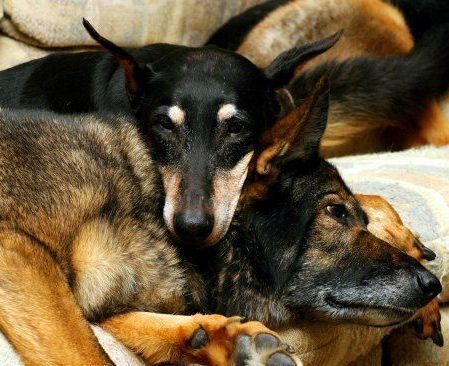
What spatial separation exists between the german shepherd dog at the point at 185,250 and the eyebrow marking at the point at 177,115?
128 mm

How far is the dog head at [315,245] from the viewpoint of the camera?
1446 mm

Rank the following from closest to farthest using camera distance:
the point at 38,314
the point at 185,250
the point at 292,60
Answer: the point at 38,314 < the point at 185,250 < the point at 292,60

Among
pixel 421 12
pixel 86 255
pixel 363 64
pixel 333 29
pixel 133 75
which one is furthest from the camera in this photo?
pixel 421 12

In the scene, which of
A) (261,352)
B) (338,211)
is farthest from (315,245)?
(261,352)

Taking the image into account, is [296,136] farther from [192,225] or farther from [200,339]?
[200,339]

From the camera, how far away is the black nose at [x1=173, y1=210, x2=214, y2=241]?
1508mm

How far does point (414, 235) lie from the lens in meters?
1.71

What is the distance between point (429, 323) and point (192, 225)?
598 mm

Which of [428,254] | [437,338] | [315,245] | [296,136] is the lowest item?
[437,338]

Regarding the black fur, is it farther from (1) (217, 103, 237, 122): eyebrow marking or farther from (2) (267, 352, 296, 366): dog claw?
(2) (267, 352, 296, 366): dog claw

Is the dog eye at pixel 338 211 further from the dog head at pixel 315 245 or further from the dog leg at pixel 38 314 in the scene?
the dog leg at pixel 38 314

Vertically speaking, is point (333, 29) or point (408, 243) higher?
point (408, 243)

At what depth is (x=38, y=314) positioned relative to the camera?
118 centimetres

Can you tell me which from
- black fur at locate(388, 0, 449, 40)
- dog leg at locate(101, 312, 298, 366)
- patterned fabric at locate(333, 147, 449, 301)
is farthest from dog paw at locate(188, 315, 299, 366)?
black fur at locate(388, 0, 449, 40)
